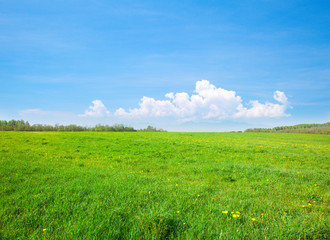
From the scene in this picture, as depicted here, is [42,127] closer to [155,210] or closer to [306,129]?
[155,210]

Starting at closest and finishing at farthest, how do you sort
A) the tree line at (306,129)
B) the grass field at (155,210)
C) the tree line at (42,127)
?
the grass field at (155,210) < the tree line at (42,127) < the tree line at (306,129)

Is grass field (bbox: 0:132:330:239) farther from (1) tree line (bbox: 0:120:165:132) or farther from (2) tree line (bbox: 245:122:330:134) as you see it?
(2) tree line (bbox: 245:122:330:134)

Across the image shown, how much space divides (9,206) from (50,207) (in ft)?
3.75

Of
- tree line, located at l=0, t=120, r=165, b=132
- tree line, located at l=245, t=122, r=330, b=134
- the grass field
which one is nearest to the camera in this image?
the grass field

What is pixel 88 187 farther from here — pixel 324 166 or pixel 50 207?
pixel 324 166

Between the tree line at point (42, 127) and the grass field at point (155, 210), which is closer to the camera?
the grass field at point (155, 210)

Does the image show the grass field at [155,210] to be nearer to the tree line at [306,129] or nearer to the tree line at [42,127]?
the tree line at [42,127]

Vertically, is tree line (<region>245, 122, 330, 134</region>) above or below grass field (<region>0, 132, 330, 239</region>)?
above

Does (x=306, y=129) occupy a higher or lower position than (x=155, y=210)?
higher

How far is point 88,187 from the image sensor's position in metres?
5.79

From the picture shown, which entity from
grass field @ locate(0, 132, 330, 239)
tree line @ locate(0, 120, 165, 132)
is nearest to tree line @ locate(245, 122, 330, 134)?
tree line @ locate(0, 120, 165, 132)

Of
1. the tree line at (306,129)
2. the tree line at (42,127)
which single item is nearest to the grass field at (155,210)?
the tree line at (42,127)

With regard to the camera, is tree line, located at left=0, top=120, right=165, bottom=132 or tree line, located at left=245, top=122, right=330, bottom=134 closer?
tree line, located at left=0, top=120, right=165, bottom=132

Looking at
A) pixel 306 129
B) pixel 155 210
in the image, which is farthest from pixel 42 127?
pixel 306 129
